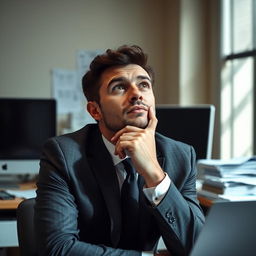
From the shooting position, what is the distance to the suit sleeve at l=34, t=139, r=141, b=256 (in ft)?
4.27

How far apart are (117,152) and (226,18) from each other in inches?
91.3

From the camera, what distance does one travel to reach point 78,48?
142 inches

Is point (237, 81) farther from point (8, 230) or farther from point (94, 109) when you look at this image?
point (94, 109)

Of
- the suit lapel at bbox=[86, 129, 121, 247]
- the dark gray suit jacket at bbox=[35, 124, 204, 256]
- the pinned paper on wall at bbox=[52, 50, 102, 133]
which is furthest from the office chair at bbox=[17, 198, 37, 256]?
the pinned paper on wall at bbox=[52, 50, 102, 133]

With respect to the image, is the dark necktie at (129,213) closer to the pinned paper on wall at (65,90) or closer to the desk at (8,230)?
the desk at (8,230)

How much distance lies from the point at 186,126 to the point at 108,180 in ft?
3.93

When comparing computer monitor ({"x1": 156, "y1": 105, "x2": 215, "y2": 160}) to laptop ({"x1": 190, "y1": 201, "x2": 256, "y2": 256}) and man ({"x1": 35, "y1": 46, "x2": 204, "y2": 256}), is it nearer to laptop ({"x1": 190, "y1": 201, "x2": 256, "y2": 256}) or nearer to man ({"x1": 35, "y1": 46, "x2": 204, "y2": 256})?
man ({"x1": 35, "y1": 46, "x2": 204, "y2": 256})

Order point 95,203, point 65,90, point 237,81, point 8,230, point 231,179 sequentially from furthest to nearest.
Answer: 1. point 65,90
2. point 237,81
3. point 8,230
4. point 231,179
5. point 95,203

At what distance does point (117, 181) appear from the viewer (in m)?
1.48

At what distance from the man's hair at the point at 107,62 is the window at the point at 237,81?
1.85 meters

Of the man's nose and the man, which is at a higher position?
the man's nose

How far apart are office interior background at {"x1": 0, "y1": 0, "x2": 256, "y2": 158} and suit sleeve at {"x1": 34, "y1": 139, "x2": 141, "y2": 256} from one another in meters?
2.04

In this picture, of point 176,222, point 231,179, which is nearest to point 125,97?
point 176,222

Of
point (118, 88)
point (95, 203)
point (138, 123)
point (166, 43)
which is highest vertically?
point (166, 43)
